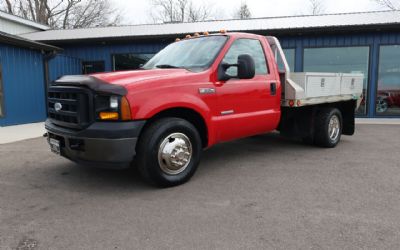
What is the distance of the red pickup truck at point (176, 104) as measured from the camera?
3711mm

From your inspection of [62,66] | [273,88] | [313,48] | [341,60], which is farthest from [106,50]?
[273,88]

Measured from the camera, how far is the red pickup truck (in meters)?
3.71

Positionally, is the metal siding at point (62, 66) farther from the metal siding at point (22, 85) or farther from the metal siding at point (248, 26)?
the metal siding at point (248, 26)

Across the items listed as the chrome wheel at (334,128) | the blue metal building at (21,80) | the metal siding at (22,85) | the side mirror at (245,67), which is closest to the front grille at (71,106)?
the side mirror at (245,67)

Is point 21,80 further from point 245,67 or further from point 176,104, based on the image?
point 245,67

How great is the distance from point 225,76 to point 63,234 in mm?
2834

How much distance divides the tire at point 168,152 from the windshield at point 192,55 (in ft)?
3.03

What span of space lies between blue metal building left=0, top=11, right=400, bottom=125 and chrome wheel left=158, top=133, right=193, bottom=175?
839 cm

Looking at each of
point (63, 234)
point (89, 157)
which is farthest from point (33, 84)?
point (63, 234)

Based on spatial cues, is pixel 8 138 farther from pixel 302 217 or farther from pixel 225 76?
pixel 302 217

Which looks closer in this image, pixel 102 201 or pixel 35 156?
pixel 102 201

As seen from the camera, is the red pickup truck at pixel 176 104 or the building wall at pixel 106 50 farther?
the building wall at pixel 106 50

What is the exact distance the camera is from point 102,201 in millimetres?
3752

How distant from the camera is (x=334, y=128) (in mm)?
6789
